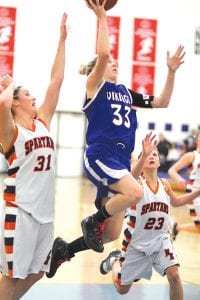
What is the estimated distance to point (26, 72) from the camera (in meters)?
18.0

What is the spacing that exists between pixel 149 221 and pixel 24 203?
1.45 m

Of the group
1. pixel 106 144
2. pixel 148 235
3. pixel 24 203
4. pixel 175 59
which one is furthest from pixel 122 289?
pixel 175 59

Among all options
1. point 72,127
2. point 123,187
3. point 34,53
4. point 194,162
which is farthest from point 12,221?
point 72,127

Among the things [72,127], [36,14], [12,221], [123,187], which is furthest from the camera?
[72,127]

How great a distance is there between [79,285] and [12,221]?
218 cm

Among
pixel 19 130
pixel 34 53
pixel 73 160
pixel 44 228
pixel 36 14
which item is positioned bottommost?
pixel 73 160

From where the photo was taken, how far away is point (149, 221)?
204 inches

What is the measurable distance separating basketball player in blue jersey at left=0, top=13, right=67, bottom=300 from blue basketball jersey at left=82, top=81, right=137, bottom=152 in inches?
27.5

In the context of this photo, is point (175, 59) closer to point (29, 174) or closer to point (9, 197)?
point (29, 174)

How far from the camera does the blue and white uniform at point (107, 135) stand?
15.8 feet

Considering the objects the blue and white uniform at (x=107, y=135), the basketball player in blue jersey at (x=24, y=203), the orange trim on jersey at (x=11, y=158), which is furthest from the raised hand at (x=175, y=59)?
the orange trim on jersey at (x=11, y=158)

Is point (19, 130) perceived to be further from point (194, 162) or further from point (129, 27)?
point (129, 27)

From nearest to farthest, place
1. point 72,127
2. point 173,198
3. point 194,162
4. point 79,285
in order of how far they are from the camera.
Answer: point 173,198 → point 79,285 → point 194,162 → point 72,127

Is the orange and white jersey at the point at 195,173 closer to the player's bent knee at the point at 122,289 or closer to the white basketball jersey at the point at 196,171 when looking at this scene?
the white basketball jersey at the point at 196,171
